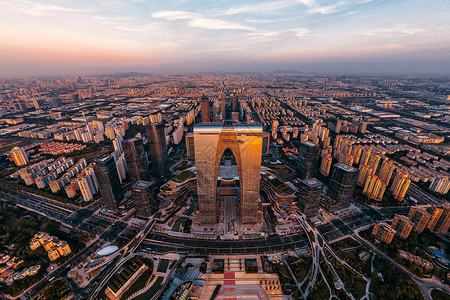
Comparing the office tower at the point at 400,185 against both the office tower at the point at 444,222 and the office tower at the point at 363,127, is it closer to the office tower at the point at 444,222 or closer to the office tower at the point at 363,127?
the office tower at the point at 444,222

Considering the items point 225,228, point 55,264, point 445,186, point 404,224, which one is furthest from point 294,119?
point 55,264

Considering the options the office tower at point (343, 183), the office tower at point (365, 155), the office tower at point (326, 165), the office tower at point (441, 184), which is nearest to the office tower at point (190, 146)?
the office tower at point (326, 165)

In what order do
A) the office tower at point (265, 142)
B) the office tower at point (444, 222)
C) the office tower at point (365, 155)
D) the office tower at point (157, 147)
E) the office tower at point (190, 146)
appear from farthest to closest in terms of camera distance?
the office tower at point (265, 142) < the office tower at point (190, 146) < the office tower at point (365, 155) < the office tower at point (157, 147) < the office tower at point (444, 222)

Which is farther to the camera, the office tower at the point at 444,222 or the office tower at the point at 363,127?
the office tower at the point at 363,127

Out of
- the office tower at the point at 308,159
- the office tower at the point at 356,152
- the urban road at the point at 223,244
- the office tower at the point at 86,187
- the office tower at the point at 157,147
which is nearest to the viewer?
the urban road at the point at 223,244

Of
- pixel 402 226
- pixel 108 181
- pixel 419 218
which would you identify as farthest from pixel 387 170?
pixel 108 181

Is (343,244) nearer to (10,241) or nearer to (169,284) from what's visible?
(169,284)

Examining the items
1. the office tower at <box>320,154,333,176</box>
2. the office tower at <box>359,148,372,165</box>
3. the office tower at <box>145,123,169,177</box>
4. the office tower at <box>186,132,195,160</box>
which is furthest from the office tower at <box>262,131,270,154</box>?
the office tower at <box>145,123,169,177</box>
